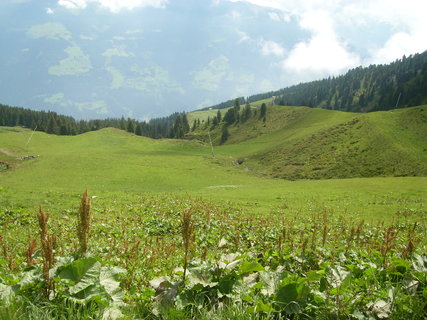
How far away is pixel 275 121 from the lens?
538ft

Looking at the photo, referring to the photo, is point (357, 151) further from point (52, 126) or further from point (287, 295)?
point (52, 126)

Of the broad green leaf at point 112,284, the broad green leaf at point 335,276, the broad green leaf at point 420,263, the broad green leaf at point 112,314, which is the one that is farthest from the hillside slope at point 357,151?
the broad green leaf at point 112,314

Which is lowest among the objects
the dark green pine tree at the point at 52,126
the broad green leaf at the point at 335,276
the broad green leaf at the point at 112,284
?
the broad green leaf at the point at 112,284

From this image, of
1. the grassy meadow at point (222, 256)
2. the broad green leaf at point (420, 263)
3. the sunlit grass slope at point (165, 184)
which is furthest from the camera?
the sunlit grass slope at point (165, 184)

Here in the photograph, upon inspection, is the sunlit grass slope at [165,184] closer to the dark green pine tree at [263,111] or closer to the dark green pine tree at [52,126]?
the dark green pine tree at [52,126]

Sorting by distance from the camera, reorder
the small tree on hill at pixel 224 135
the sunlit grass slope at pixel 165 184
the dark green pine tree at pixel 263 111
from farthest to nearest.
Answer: the dark green pine tree at pixel 263 111, the small tree on hill at pixel 224 135, the sunlit grass slope at pixel 165 184

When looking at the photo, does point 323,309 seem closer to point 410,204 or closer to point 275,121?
point 410,204

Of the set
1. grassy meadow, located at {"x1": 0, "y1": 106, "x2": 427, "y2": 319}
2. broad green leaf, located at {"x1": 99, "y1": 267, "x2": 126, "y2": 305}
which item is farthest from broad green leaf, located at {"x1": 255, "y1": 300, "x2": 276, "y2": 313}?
broad green leaf, located at {"x1": 99, "y1": 267, "x2": 126, "y2": 305}

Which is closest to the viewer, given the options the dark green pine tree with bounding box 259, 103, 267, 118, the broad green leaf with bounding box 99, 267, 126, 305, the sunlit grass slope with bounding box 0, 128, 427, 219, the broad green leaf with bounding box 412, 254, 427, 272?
the broad green leaf with bounding box 99, 267, 126, 305

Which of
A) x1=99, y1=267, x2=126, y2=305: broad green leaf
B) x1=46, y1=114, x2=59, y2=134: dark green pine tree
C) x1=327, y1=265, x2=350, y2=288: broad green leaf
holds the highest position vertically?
x1=46, y1=114, x2=59, y2=134: dark green pine tree

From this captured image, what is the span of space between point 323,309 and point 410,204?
94.6ft

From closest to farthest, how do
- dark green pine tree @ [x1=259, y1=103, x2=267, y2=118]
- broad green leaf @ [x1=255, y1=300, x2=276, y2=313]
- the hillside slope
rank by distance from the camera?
broad green leaf @ [x1=255, y1=300, x2=276, y2=313] → the hillside slope → dark green pine tree @ [x1=259, y1=103, x2=267, y2=118]

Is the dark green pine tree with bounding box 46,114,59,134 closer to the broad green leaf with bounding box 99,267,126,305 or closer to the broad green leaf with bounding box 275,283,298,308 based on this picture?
the broad green leaf with bounding box 99,267,126,305

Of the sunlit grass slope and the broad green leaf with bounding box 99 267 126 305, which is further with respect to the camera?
the sunlit grass slope
